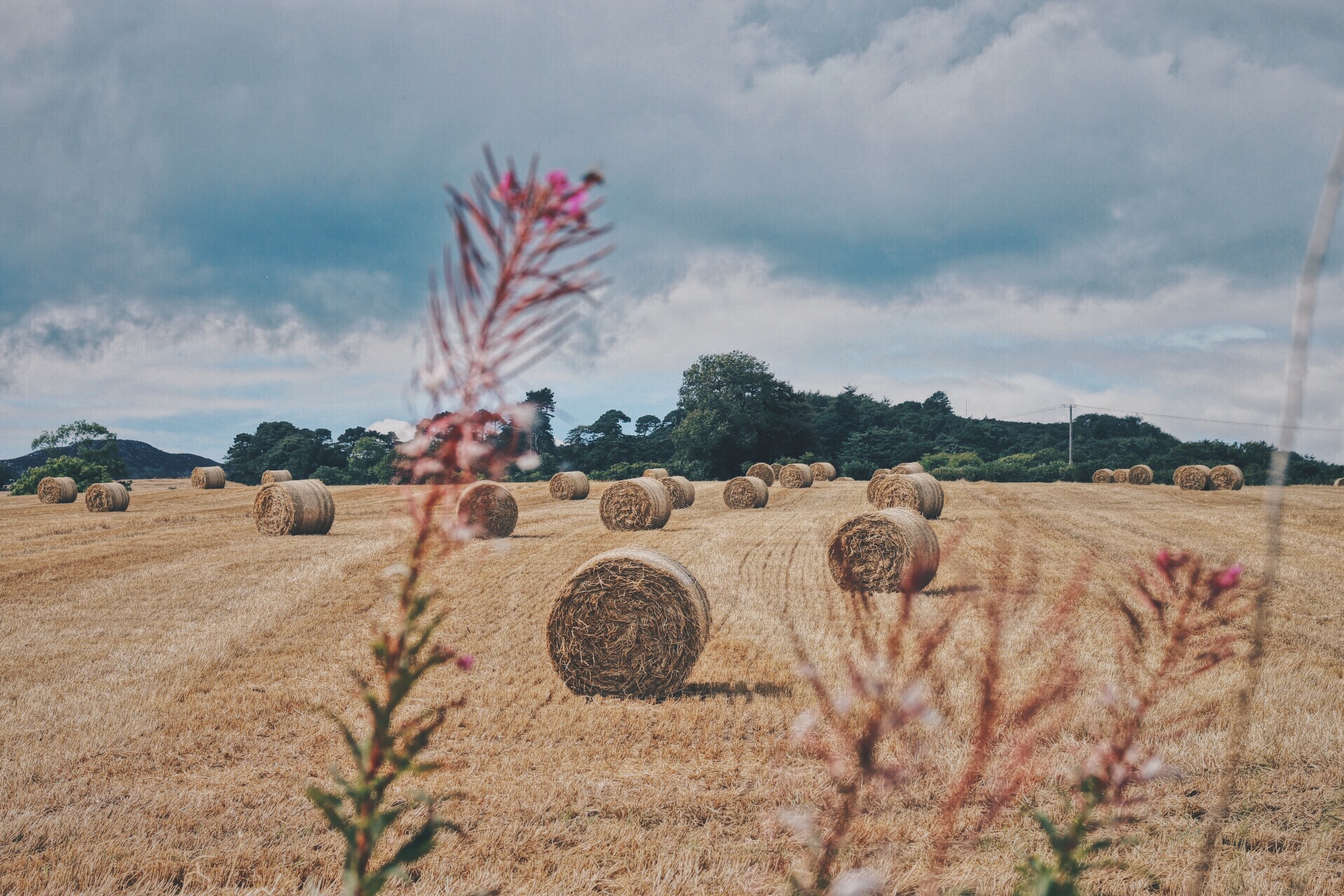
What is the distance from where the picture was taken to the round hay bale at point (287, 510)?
22938 millimetres

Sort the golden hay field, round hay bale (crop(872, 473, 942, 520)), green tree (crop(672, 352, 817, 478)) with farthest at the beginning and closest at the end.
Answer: green tree (crop(672, 352, 817, 478))
round hay bale (crop(872, 473, 942, 520))
the golden hay field

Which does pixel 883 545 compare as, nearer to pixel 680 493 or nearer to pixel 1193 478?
pixel 680 493

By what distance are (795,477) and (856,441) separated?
1452 inches

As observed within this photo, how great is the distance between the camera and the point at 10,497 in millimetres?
40406

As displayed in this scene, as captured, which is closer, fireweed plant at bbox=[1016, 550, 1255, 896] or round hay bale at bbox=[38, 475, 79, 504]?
fireweed plant at bbox=[1016, 550, 1255, 896]

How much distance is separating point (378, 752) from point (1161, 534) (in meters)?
27.2

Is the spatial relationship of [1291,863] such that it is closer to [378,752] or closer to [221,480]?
[378,752]

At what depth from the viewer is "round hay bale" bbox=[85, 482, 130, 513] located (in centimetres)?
3130

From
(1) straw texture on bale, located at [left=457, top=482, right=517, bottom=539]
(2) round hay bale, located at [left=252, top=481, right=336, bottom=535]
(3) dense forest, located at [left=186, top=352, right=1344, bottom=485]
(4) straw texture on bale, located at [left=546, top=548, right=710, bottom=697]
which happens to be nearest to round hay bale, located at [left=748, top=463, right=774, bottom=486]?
(3) dense forest, located at [left=186, top=352, right=1344, bottom=485]

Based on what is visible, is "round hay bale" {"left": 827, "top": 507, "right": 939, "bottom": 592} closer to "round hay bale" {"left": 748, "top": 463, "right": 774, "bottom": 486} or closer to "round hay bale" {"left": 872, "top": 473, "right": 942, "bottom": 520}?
"round hay bale" {"left": 872, "top": 473, "right": 942, "bottom": 520}

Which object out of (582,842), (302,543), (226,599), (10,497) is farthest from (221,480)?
(582,842)

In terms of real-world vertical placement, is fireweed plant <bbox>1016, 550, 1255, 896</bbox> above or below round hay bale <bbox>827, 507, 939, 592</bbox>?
above

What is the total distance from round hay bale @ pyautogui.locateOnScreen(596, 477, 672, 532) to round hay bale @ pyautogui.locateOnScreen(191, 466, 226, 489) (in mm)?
30269

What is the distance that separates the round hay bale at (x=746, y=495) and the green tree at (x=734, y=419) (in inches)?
1338
